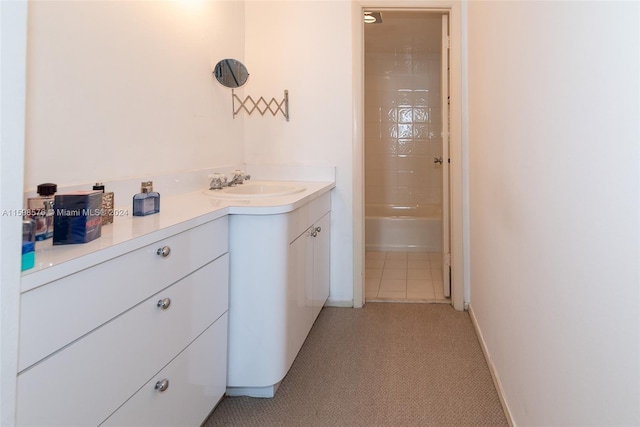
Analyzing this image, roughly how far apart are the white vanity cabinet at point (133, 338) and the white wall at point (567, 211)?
98 cm

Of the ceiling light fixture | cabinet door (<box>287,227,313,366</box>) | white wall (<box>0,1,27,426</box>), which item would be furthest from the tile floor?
white wall (<box>0,1,27,426</box>)

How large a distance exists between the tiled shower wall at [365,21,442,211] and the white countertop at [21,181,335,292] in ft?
10.2

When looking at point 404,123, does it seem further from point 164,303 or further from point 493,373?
point 164,303

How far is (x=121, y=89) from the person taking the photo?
4.95 feet

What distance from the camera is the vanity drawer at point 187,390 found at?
1049mm

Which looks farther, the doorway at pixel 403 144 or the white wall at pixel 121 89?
the doorway at pixel 403 144

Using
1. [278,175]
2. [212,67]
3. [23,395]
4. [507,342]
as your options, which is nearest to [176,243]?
[23,395]

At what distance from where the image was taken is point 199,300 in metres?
1.35

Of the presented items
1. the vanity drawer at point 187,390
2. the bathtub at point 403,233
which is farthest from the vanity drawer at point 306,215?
the bathtub at point 403,233

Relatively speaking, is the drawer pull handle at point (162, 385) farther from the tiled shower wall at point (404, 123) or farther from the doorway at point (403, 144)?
the tiled shower wall at point (404, 123)

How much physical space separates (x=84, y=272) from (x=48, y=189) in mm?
260

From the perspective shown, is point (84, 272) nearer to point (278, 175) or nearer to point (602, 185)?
point (602, 185)

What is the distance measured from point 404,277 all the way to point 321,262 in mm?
1204

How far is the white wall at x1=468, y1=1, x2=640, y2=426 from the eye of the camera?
729 millimetres
